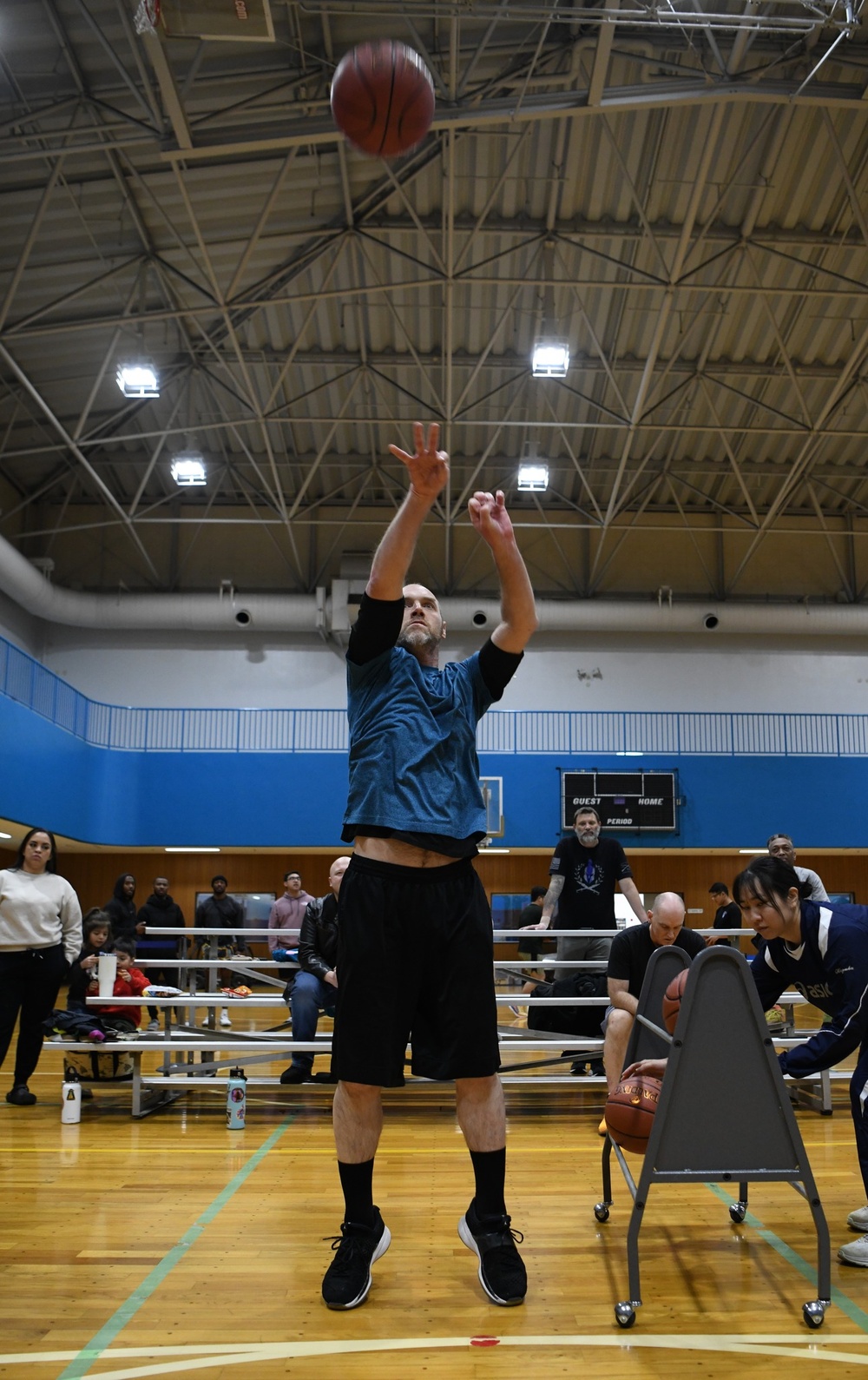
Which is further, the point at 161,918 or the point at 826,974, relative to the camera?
the point at 161,918

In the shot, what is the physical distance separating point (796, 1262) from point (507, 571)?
2.27m

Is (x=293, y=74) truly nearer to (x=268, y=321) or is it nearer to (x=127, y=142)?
(x=127, y=142)

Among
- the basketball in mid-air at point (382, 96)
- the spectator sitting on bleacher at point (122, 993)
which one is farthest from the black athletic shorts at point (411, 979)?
the basketball in mid-air at point (382, 96)

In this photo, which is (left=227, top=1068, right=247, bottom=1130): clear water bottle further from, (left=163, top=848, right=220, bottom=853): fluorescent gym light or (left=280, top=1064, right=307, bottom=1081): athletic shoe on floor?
(left=163, top=848, right=220, bottom=853): fluorescent gym light

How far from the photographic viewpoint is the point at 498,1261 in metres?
2.88

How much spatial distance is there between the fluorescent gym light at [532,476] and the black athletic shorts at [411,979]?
1549 centimetres

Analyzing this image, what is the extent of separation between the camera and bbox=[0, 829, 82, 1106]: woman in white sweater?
596cm

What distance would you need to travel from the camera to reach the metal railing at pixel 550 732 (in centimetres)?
1903

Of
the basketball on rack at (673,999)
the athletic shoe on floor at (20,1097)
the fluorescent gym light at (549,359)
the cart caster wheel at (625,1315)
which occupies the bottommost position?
the athletic shoe on floor at (20,1097)

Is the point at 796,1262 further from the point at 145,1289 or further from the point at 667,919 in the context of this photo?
→ the point at 145,1289

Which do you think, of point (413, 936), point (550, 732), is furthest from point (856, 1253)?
point (550, 732)

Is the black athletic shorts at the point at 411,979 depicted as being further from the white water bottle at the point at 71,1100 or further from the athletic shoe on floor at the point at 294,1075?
the athletic shoe on floor at the point at 294,1075

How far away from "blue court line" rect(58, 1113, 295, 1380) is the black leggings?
6.41 feet

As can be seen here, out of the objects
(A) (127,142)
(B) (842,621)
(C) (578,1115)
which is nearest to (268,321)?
(A) (127,142)
